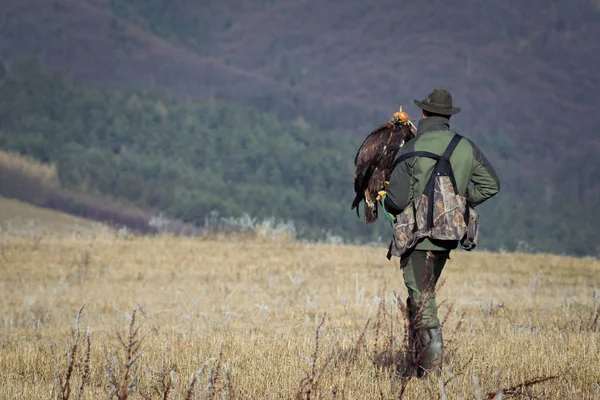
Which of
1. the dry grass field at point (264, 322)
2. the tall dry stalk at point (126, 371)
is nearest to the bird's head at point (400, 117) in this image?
the dry grass field at point (264, 322)

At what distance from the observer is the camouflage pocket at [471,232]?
7.17 m

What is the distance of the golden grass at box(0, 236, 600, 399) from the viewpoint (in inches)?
283

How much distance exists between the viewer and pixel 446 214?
22.9 feet

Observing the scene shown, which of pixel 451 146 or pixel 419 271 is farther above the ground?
pixel 451 146

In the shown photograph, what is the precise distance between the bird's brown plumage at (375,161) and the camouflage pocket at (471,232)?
79 cm

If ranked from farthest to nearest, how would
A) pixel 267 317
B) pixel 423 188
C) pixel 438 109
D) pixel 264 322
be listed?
pixel 267 317 → pixel 264 322 → pixel 438 109 → pixel 423 188

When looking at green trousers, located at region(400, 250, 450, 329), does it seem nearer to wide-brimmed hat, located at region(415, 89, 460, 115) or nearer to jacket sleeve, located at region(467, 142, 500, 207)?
jacket sleeve, located at region(467, 142, 500, 207)

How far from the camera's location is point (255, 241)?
2802cm

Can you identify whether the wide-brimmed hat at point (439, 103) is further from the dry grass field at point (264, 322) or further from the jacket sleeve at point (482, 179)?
the dry grass field at point (264, 322)

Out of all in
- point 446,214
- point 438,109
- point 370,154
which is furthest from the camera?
point 370,154

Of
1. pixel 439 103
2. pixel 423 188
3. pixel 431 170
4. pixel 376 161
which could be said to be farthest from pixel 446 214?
pixel 439 103

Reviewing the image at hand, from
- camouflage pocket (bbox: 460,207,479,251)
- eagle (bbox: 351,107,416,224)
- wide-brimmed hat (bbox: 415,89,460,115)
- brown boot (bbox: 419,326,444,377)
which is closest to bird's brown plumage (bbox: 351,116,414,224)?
eagle (bbox: 351,107,416,224)

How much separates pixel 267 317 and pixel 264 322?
735mm

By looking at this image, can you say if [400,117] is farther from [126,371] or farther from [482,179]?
[126,371]
